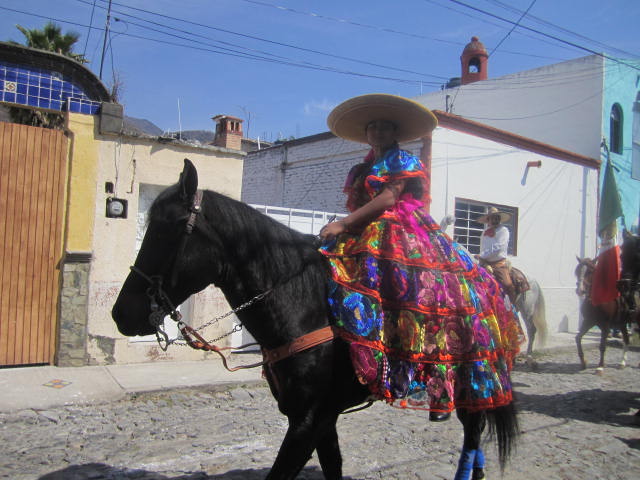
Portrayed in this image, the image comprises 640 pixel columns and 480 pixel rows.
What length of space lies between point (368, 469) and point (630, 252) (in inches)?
173

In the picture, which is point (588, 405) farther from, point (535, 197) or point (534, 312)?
point (535, 197)

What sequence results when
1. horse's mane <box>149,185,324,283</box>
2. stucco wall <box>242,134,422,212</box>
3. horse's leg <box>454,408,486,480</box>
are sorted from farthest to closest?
1. stucco wall <box>242,134,422,212</box>
2. horse's leg <box>454,408,486,480</box>
3. horse's mane <box>149,185,324,283</box>

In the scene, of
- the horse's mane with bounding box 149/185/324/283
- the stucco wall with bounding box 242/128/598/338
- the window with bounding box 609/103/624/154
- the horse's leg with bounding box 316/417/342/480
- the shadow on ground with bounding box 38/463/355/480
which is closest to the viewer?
the horse's mane with bounding box 149/185/324/283

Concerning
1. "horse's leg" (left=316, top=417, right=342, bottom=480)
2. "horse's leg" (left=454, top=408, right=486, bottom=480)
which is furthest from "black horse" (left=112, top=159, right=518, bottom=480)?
"horse's leg" (left=454, top=408, right=486, bottom=480)

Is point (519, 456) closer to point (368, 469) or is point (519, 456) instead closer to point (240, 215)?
point (368, 469)

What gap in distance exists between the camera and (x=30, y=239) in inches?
259

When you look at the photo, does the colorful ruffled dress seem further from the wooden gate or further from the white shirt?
the white shirt

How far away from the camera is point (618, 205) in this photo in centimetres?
1405

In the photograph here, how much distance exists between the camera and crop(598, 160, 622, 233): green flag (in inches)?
554

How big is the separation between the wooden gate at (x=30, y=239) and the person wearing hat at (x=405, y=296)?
535 centimetres

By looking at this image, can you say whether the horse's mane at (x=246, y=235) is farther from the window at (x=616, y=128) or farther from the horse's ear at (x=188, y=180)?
the window at (x=616, y=128)

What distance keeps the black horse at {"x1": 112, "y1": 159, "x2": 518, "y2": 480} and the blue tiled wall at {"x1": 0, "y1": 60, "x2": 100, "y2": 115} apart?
5.79 meters

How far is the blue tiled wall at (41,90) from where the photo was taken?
7191 millimetres

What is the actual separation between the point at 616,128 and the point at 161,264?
1760 cm
